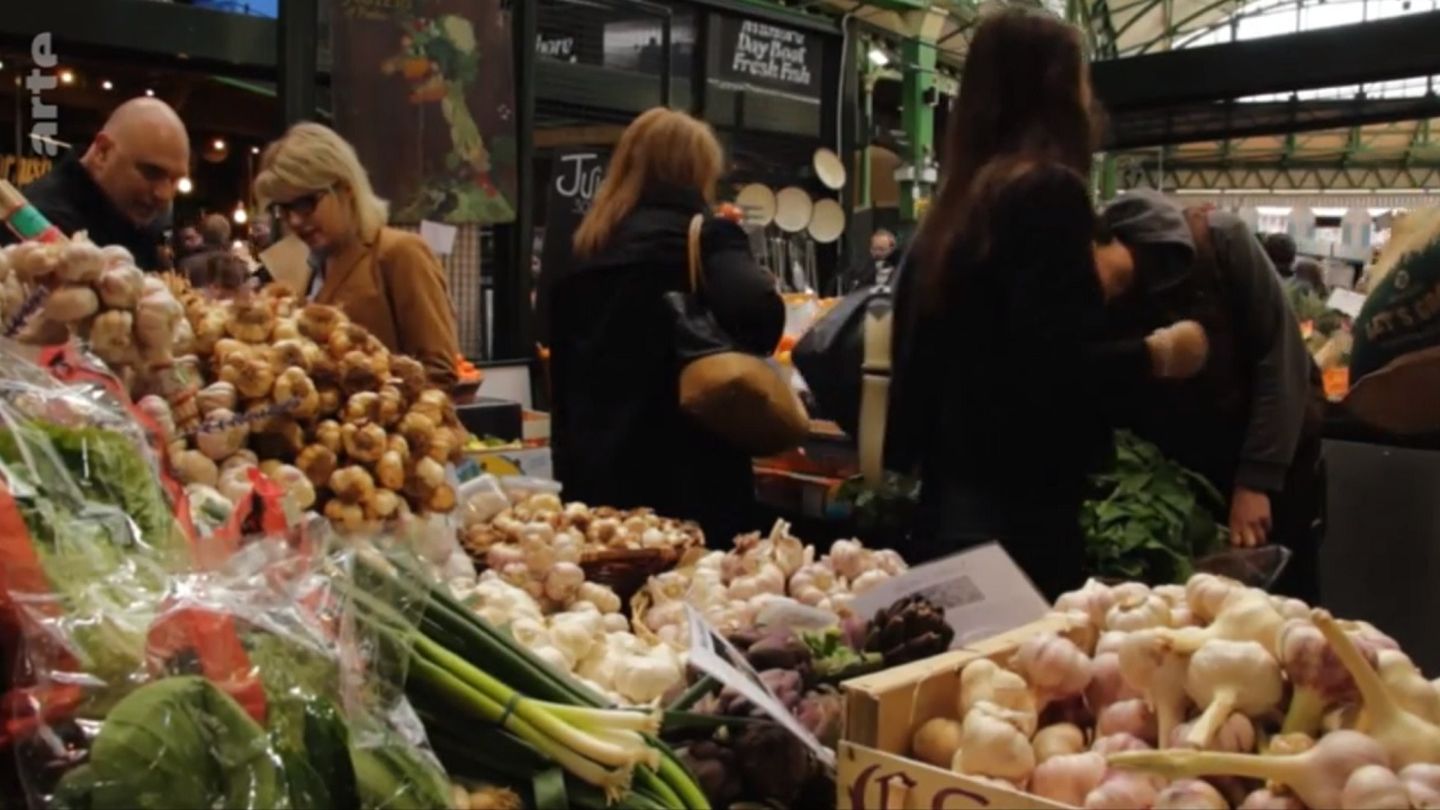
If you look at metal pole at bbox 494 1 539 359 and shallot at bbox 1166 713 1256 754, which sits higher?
metal pole at bbox 494 1 539 359

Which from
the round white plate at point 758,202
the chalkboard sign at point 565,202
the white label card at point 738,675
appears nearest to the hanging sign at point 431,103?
the chalkboard sign at point 565,202

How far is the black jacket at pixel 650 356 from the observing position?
3117mm

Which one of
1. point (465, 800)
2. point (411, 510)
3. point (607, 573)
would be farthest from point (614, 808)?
point (607, 573)

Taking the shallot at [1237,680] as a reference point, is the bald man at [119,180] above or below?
above

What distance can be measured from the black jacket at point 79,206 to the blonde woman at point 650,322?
1.12 metres

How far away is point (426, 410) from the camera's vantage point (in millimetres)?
2068

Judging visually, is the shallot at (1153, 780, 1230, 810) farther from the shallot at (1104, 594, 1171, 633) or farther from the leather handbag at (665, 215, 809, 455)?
the leather handbag at (665, 215, 809, 455)

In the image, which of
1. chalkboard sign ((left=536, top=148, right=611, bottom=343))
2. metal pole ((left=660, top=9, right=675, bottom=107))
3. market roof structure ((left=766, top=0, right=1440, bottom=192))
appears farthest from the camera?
metal pole ((left=660, top=9, right=675, bottom=107))

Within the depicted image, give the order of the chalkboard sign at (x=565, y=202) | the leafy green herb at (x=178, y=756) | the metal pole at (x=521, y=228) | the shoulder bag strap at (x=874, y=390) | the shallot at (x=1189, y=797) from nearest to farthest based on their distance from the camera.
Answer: the leafy green herb at (x=178, y=756) → the shallot at (x=1189, y=797) → the shoulder bag strap at (x=874, y=390) → the chalkboard sign at (x=565, y=202) → the metal pole at (x=521, y=228)

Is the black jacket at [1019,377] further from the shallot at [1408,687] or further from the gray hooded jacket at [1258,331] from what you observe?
the shallot at [1408,687]

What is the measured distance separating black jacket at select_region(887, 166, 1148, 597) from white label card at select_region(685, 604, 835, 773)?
1.04 m

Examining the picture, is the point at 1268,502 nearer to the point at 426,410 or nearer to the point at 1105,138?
the point at 1105,138

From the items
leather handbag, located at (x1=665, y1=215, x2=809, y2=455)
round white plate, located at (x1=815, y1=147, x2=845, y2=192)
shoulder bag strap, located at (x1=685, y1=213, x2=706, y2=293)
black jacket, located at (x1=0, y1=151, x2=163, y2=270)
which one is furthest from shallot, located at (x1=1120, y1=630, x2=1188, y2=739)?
round white plate, located at (x1=815, y1=147, x2=845, y2=192)

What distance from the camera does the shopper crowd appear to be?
92.5 inches
